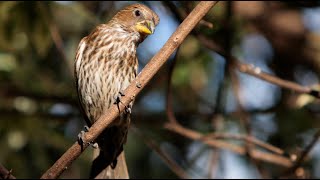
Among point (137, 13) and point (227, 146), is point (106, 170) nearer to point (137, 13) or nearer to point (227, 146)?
point (227, 146)

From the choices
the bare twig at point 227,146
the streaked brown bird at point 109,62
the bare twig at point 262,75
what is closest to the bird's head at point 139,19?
the streaked brown bird at point 109,62

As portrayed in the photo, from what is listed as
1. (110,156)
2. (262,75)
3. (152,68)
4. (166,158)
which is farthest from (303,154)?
(152,68)

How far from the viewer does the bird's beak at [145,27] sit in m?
3.88

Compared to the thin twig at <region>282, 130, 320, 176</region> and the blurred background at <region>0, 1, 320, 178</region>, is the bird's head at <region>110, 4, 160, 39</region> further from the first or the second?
the thin twig at <region>282, 130, 320, 176</region>

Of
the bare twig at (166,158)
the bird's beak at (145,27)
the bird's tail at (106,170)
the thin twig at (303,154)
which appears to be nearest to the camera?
the bird's beak at (145,27)

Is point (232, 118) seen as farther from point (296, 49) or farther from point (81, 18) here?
point (81, 18)

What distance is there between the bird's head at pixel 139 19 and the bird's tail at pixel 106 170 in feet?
2.51

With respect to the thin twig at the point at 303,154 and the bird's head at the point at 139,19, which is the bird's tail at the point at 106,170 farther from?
the thin twig at the point at 303,154

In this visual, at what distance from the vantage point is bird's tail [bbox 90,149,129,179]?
438cm

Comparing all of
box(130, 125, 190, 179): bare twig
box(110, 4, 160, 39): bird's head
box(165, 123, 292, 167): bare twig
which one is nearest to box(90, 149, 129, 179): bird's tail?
box(130, 125, 190, 179): bare twig

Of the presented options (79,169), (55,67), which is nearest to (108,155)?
(79,169)

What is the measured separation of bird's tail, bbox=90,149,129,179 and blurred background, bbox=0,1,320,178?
32 centimetres

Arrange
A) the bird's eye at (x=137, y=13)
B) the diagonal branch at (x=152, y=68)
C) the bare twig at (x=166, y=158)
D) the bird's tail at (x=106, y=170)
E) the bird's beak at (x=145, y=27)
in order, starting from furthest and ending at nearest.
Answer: the bare twig at (x=166, y=158) → the bird's tail at (x=106, y=170) → the bird's eye at (x=137, y=13) → the bird's beak at (x=145, y=27) → the diagonal branch at (x=152, y=68)

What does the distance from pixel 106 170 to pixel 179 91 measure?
1533mm
